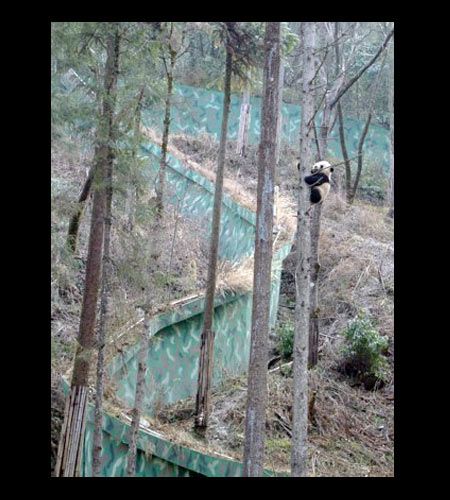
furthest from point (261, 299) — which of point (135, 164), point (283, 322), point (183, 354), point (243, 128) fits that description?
point (243, 128)

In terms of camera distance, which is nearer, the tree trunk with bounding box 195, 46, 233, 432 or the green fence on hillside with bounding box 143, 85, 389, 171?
the tree trunk with bounding box 195, 46, 233, 432

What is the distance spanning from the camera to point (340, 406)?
14945mm

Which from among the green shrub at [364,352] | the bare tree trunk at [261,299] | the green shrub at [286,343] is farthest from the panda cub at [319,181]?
the green shrub at [286,343]

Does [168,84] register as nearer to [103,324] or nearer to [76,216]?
[76,216]

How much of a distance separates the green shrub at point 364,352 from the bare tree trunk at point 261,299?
24.0 feet

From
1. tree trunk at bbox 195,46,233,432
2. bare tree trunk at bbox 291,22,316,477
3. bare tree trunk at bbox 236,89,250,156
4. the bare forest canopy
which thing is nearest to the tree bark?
the bare forest canopy

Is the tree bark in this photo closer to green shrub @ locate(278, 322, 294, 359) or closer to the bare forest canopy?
the bare forest canopy

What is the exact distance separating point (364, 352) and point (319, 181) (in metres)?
7.94

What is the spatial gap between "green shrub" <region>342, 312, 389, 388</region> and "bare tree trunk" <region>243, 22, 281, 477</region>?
7.33m

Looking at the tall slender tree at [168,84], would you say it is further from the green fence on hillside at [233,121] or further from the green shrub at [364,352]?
the green fence on hillside at [233,121]

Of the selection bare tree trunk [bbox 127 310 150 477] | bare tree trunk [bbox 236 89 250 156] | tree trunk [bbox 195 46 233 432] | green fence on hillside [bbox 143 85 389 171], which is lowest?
bare tree trunk [bbox 127 310 150 477]

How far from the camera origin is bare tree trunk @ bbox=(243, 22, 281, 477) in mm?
9273

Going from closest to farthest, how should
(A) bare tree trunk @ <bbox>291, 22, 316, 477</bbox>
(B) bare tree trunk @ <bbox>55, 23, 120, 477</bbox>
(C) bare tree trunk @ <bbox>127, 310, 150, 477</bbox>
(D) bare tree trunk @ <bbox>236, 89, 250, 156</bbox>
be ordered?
(A) bare tree trunk @ <bbox>291, 22, 316, 477</bbox> < (B) bare tree trunk @ <bbox>55, 23, 120, 477</bbox> < (C) bare tree trunk @ <bbox>127, 310, 150, 477</bbox> < (D) bare tree trunk @ <bbox>236, 89, 250, 156</bbox>
